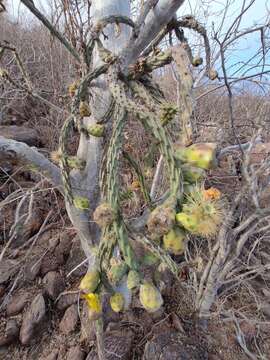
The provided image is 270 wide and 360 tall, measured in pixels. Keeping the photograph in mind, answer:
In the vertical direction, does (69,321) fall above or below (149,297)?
below

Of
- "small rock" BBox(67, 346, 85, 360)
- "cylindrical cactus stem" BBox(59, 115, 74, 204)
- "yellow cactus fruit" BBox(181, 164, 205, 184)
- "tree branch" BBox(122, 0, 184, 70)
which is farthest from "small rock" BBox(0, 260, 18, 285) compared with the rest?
"yellow cactus fruit" BBox(181, 164, 205, 184)

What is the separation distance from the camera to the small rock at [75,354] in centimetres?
201

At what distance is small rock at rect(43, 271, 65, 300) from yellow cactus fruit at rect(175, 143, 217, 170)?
233 cm

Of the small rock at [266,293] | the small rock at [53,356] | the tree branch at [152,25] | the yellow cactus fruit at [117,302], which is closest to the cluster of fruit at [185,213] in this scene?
the yellow cactus fruit at [117,302]

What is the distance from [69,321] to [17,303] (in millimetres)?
494

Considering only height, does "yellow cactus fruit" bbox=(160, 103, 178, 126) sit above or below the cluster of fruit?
above

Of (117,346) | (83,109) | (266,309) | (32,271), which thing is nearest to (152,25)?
(83,109)

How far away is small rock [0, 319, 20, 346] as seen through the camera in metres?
2.16

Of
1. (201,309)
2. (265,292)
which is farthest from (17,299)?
Result: (265,292)

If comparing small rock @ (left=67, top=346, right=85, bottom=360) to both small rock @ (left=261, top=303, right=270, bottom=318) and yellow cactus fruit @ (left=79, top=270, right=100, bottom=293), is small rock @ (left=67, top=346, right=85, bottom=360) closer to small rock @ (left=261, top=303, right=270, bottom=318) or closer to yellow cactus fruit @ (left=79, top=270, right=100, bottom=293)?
yellow cactus fruit @ (left=79, top=270, right=100, bottom=293)

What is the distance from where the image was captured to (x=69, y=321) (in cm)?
229

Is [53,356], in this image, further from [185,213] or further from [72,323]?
[185,213]

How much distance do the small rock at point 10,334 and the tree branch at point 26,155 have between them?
1.48 meters

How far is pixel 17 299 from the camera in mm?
2416
